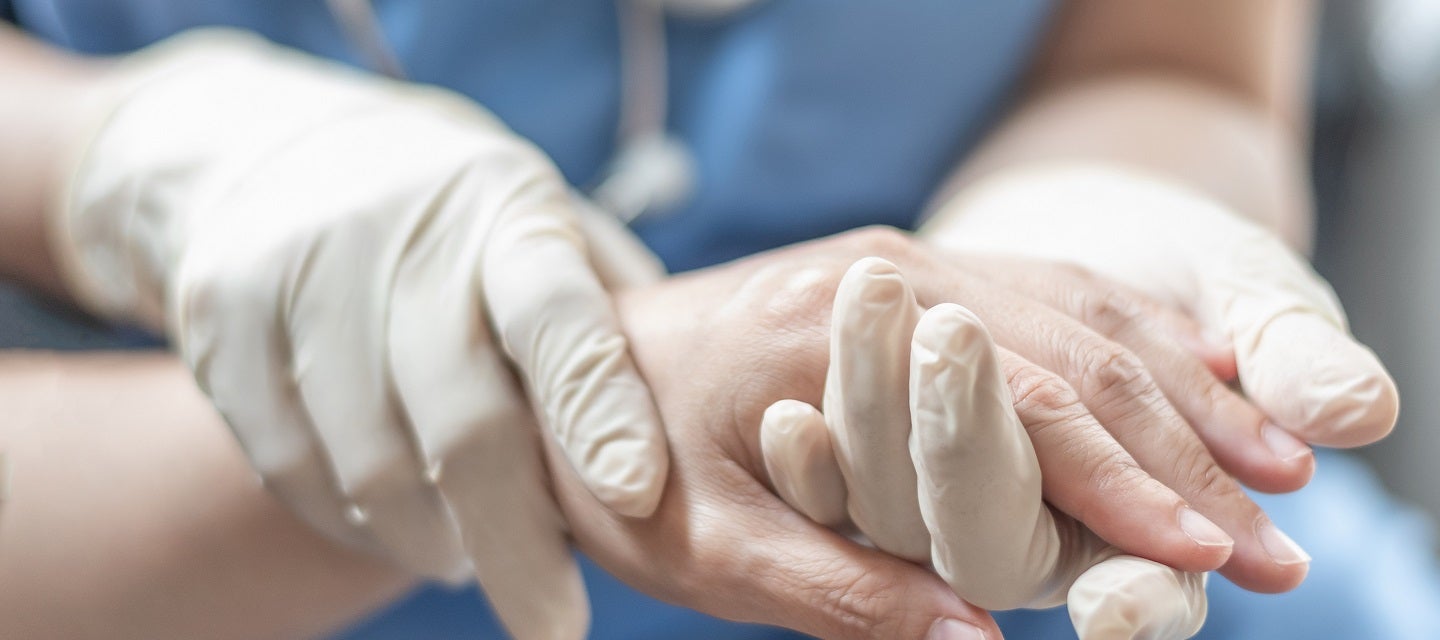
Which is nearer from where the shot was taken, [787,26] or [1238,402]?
[1238,402]

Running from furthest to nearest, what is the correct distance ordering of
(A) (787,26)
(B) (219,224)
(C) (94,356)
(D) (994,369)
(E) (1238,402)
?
(A) (787,26) → (C) (94,356) → (B) (219,224) → (E) (1238,402) → (D) (994,369)

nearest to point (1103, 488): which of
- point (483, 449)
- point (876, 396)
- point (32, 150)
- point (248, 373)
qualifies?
point (876, 396)

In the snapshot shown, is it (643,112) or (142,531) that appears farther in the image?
(643,112)

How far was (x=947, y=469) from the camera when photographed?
391mm

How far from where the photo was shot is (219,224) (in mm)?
614

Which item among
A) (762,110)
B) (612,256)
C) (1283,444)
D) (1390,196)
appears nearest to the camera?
(1283,444)

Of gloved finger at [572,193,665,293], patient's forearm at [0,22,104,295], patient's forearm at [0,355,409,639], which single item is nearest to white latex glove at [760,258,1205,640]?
gloved finger at [572,193,665,293]

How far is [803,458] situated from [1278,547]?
0.22 m

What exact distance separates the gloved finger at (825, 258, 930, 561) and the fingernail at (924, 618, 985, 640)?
0.04 m

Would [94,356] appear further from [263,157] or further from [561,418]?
[561,418]

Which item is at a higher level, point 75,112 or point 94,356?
point 75,112

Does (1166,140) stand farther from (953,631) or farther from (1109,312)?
(953,631)

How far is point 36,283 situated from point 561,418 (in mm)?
562

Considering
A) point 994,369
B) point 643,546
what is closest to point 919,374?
point 994,369
